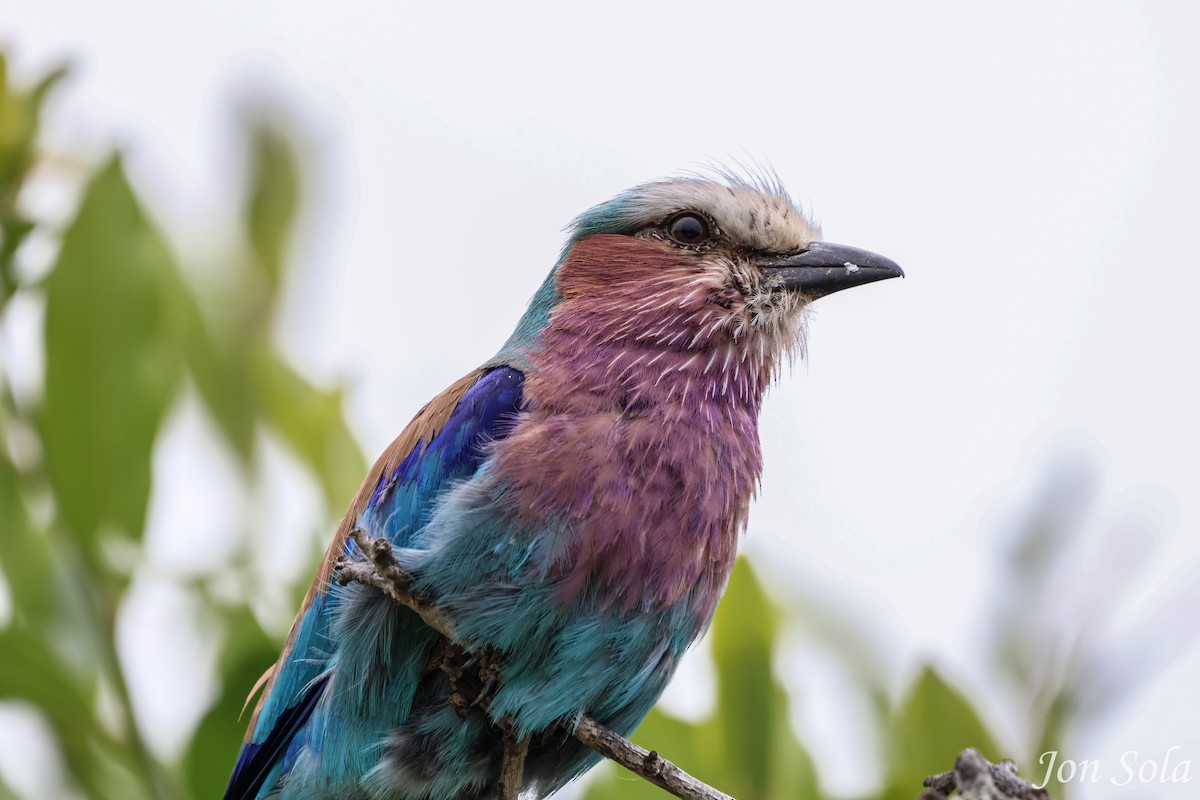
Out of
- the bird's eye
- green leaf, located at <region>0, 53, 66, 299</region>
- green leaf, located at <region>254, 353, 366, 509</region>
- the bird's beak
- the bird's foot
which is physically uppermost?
green leaf, located at <region>0, 53, 66, 299</region>

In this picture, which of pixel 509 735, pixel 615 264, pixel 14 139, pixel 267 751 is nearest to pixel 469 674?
pixel 509 735

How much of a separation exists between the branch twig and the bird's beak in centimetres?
138

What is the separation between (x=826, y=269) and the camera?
3996 millimetres

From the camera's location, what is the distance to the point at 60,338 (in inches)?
151

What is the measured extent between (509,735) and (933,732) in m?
1.07

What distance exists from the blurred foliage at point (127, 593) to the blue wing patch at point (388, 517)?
0.37ft

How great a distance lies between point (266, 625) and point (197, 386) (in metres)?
0.83

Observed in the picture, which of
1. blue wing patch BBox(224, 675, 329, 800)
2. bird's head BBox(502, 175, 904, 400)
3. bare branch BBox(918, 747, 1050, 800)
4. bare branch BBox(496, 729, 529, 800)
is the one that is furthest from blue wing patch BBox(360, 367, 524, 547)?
bare branch BBox(918, 747, 1050, 800)

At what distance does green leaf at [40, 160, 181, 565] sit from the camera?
3814mm

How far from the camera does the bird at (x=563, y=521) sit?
325 cm

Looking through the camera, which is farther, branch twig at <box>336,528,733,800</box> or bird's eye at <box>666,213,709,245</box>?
bird's eye at <box>666,213,709,245</box>

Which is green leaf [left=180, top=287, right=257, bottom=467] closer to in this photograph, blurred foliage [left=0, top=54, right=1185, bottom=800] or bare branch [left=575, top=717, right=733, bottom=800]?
blurred foliage [left=0, top=54, right=1185, bottom=800]

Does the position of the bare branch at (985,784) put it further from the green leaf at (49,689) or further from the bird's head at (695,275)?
the green leaf at (49,689)

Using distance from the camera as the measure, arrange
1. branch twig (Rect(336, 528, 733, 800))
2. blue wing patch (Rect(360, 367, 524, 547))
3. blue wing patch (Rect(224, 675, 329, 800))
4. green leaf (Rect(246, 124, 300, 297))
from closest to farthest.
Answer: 1. branch twig (Rect(336, 528, 733, 800))
2. blue wing patch (Rect(360, 367, 524, 547))
3. blue wing patch (Rect(224, 675, 329, 800))
4. green leaf (Rect(246, 124, 300, 297))
